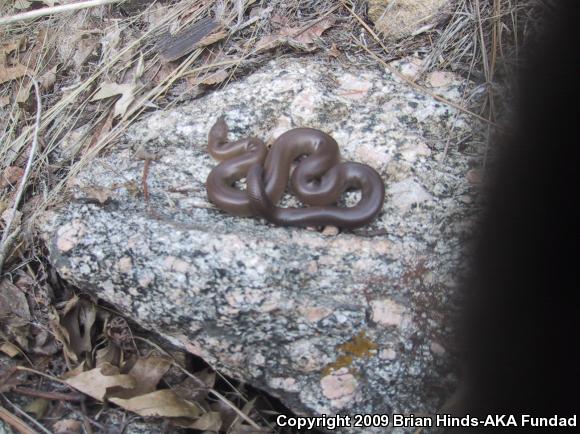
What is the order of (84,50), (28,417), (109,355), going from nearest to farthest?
(28,417), (109,355), (84,50)

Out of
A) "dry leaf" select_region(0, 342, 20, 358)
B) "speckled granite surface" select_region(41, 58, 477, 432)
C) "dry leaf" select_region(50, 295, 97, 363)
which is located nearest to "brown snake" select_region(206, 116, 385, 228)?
"speckled granite surface" select_region(41, 58, 477, 432)

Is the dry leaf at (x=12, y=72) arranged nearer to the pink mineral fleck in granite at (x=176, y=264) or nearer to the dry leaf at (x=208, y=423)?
the pink mineral fleck in granite at (x=176, y=264)

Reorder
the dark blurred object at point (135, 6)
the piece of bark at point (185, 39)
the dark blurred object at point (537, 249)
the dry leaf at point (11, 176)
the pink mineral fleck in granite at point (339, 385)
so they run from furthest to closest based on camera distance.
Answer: the dark blurred object at point (135, 6)
the piece of bark at point (185, 39)
the dry leaf at point (11, 176)
the pink mineral fleck in granite at point (339, 385)
the dark blurred object at point (537, 249)

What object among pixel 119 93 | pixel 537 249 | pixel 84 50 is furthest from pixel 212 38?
pixel 537 249

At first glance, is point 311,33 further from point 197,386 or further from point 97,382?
point 97,382

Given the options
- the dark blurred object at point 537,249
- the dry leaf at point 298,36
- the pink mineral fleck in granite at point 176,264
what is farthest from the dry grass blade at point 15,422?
the dry leaf at point 298,36

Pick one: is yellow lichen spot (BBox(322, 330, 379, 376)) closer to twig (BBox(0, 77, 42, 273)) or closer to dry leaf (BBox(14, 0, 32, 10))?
twig (BBox(0, 77, 42, 273))
